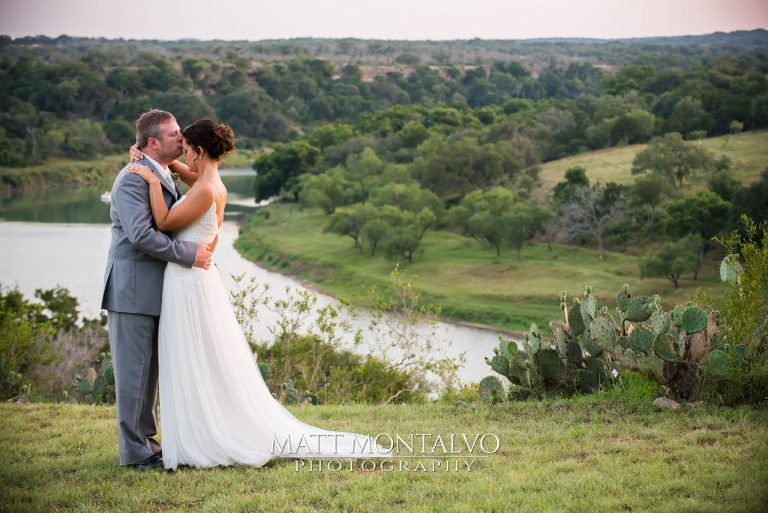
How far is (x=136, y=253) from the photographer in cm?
457

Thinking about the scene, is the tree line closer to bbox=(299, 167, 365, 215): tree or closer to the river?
the river

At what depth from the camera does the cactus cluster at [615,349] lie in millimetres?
5621

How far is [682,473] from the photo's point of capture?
393 cm

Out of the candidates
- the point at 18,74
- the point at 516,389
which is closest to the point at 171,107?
the point at 18,74

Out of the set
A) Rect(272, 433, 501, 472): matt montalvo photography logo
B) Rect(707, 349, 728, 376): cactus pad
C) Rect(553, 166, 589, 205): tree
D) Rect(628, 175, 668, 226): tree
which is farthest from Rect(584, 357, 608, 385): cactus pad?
Rect(553, 166, 589, 205): tree

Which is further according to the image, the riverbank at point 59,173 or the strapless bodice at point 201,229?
the riverbank at point 59,173

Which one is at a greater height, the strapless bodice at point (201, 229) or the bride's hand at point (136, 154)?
the bride's hand at point (136, 154)

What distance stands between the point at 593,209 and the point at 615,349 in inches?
1433

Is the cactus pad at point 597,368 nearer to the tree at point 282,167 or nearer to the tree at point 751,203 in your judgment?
the tree at point 751,203

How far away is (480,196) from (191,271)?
137ft

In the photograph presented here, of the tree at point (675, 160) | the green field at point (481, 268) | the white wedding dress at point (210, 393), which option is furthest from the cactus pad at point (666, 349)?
the tree at point (675, 160)

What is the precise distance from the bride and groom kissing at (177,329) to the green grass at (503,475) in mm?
184

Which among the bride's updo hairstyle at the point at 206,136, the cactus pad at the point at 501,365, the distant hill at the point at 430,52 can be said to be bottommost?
the cactus pad at the point at 501,365

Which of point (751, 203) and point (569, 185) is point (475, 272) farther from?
point (751, 203)
